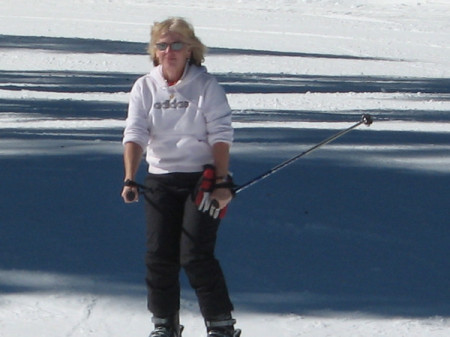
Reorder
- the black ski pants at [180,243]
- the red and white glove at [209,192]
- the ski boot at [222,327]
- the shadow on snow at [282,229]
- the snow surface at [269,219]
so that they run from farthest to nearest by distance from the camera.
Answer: the shadow on snow at [282,229], the snow surface at [269,219], the ski boot at [222,327], the black ski pants at [180,243], the red and white glove at [209,192]

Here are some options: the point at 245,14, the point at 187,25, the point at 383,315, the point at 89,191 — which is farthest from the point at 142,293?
the point at 245,14

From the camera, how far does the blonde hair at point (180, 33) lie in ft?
15.9

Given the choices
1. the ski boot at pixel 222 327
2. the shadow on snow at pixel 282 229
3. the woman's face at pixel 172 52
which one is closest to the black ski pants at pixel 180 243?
the ski boot at pixel 222 327

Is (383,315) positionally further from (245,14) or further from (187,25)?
(245,14)

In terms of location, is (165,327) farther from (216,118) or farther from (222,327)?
(216,118)

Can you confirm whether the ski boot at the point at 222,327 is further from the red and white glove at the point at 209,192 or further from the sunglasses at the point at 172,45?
the sunglasses at the point at 172,45

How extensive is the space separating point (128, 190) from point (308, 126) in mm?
8938

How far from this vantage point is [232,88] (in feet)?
65.7

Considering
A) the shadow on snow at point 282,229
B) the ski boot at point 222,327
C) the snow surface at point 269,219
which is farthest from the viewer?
the shadow on snow at point 282,229

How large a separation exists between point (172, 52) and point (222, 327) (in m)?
1.15

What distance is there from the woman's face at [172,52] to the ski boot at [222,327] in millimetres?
1032

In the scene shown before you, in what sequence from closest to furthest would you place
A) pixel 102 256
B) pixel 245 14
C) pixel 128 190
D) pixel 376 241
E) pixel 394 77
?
pixel 128 190, pixel 102 256, pixel 376 241, pixel 394 77, pixel 245 14

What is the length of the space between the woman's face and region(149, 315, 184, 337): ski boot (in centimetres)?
102

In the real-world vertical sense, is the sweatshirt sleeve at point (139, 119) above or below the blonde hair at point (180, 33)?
below
